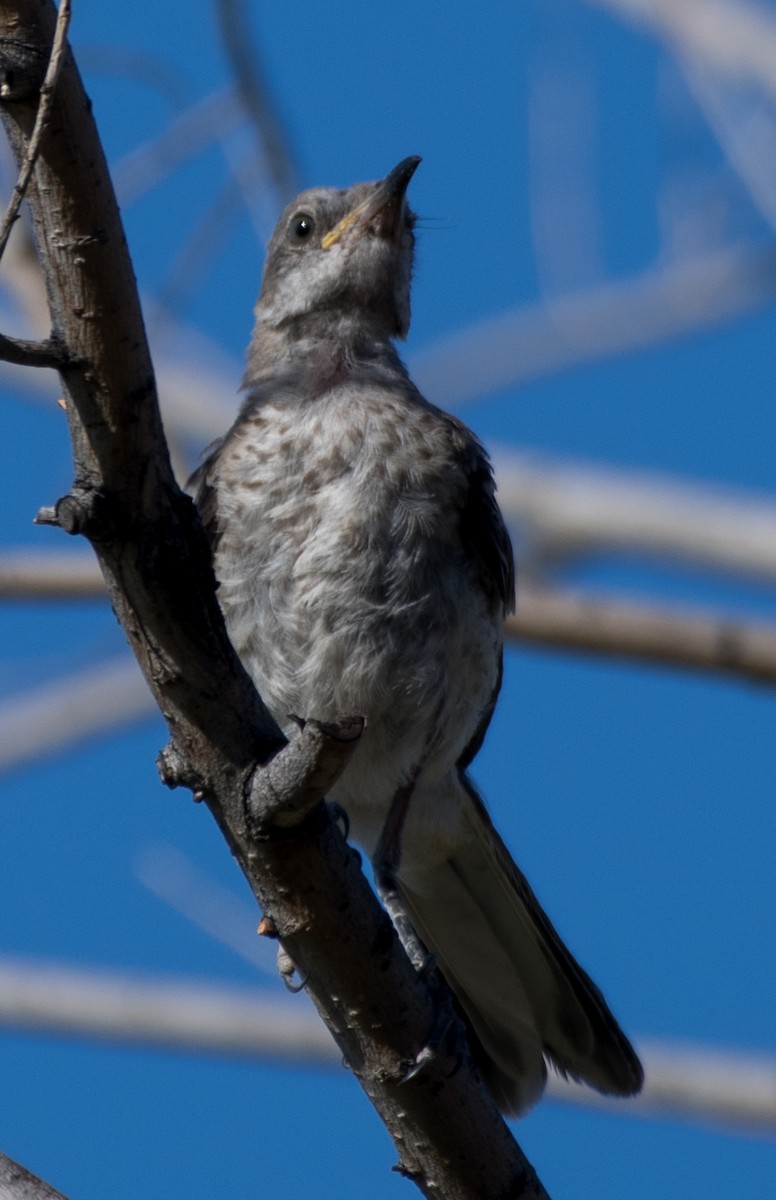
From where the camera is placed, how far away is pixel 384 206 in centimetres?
515

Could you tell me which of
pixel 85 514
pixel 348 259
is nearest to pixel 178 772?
pixel 85 514

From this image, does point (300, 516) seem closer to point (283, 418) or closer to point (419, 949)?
point (283, 418)

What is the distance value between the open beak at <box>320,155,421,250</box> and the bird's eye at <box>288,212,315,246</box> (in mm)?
88

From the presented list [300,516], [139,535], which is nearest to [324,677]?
[300,516]

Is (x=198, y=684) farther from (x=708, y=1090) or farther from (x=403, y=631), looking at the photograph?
(x=708, y=1090)

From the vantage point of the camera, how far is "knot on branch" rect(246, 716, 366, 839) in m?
2.95

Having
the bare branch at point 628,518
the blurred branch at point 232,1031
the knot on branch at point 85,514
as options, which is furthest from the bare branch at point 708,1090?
the knot on branch at point 85,514

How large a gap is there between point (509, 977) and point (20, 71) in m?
3.01

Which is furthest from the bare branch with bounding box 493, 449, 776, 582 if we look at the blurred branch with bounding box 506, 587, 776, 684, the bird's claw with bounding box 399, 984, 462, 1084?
the bird's claw with bounding box 399, 984, 462, 1084

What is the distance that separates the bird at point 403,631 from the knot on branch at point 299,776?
893mm

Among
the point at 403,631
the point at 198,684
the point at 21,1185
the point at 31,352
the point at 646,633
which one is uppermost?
the point at 646,633

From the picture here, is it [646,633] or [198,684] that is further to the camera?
[646,633]

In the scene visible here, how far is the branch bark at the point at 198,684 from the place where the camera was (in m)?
2.75

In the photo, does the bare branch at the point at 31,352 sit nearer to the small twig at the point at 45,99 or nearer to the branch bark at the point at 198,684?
the branch bark at the point at 198,684
